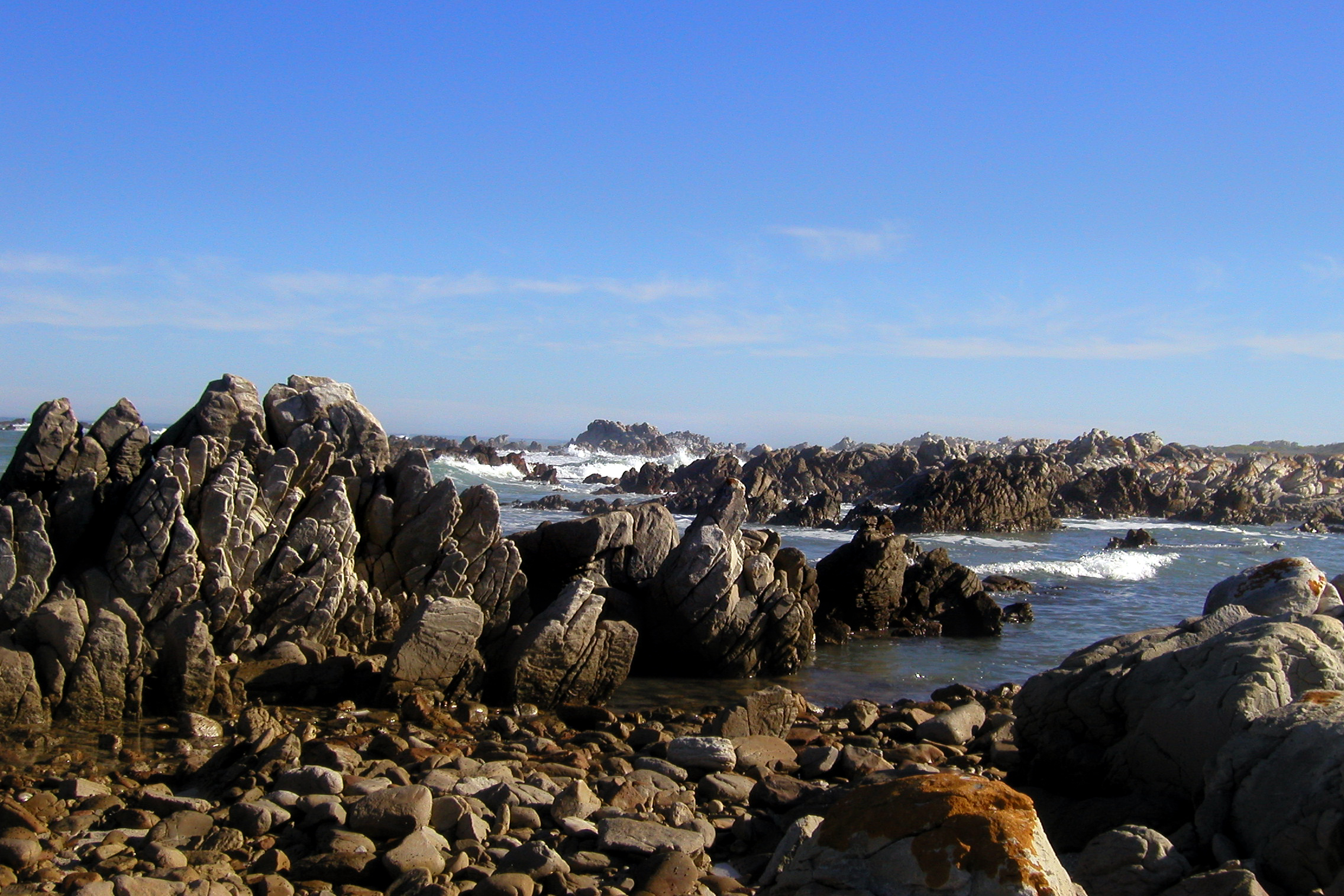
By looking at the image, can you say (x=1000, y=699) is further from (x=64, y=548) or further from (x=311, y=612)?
(x=64, y=548)

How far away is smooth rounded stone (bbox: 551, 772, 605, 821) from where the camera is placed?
709cm

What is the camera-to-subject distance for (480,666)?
36.4 ft

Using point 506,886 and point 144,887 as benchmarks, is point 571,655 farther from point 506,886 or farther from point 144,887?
point 144,887

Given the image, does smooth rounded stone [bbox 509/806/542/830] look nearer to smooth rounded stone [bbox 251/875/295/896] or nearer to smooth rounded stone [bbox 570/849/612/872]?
smooth rounded stone [bbox 570/849/612/872]

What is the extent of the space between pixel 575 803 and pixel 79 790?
3490 millimetres

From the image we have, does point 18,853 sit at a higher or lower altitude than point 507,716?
higher

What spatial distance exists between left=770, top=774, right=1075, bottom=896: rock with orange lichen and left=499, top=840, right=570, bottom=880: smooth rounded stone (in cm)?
217

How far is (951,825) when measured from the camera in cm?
399

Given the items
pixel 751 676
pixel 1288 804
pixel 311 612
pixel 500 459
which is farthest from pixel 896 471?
pixel 1288 804

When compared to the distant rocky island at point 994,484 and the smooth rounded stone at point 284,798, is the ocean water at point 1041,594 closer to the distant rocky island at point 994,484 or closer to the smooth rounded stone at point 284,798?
the distant rocky island at point 994,484

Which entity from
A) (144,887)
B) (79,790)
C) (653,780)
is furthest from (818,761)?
(79,790)

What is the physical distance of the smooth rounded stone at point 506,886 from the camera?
574cm

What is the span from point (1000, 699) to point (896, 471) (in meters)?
46.4

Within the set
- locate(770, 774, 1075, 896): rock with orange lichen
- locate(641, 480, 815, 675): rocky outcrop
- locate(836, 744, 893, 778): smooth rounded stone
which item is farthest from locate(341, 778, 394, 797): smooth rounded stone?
locate(641, 480, 815, 675): rocky outcrop
